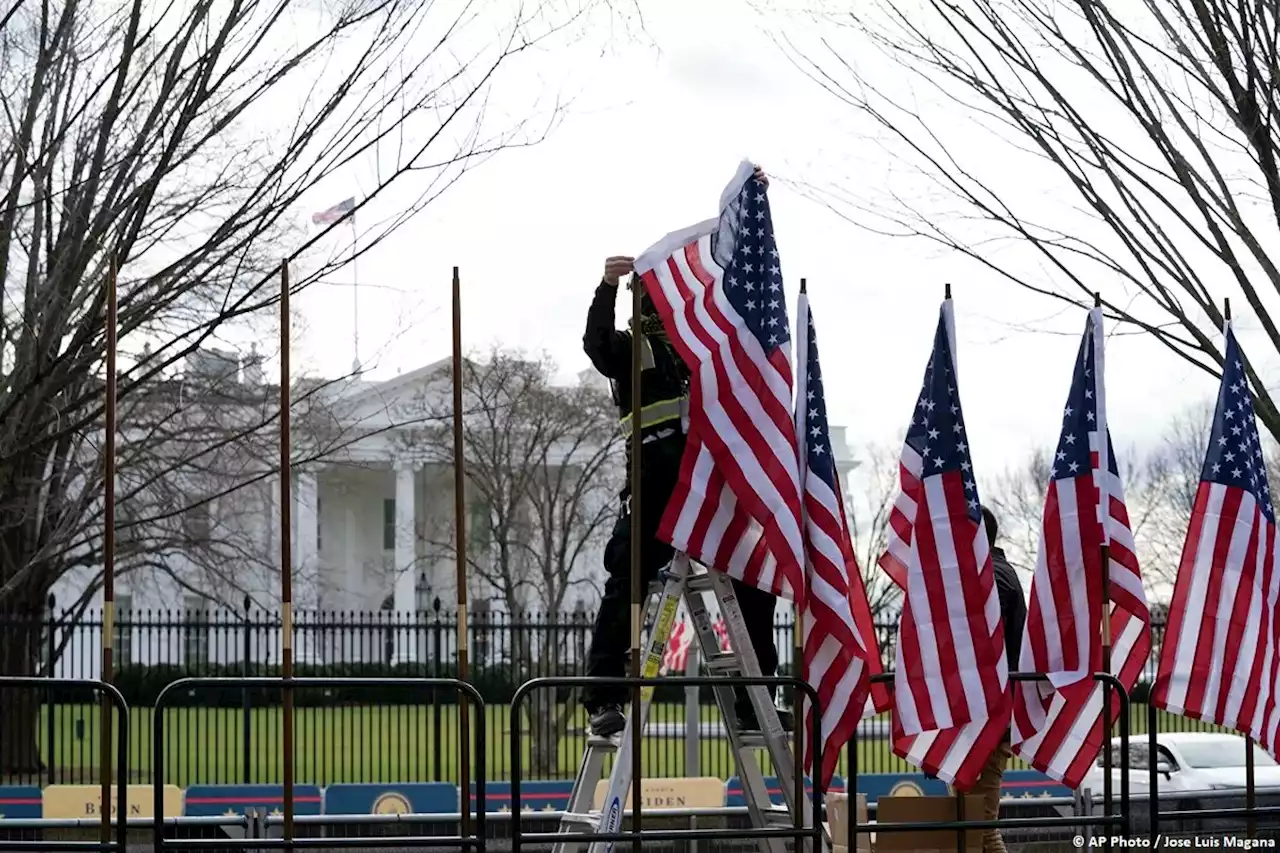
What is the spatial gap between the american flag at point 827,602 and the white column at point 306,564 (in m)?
33.3

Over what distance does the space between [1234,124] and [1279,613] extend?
3.26 metres

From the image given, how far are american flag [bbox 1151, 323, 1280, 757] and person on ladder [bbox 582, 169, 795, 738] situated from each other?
2.11 metres

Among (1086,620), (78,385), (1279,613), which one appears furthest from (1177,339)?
(78,385)

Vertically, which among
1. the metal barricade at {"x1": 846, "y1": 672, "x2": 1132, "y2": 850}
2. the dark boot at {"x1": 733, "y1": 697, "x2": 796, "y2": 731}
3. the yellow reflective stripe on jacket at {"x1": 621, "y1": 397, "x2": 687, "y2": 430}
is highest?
the yellow reflective stripe on jacket at {"x1": 621, "y1": 397, "x2": 687, "y2": 430}

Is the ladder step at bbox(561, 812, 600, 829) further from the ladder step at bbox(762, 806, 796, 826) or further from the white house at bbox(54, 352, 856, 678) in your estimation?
the white house at bbox(54, 352, 856, 678)

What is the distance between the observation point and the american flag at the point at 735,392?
259 inches

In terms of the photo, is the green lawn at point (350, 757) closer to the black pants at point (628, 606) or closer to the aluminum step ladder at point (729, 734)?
the black pants at point (628, 606)

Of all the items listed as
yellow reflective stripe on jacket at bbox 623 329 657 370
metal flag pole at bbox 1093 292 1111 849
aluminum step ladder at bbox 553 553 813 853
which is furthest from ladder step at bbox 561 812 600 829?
metal flag pole at bbox 1093 292 1111 849

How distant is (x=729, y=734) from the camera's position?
6730mm

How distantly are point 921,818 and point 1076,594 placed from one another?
1.19m

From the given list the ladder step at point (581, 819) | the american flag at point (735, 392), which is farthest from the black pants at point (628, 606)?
the ladder step at point (581, 819)

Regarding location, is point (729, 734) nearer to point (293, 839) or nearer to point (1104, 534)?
point (293, 839)

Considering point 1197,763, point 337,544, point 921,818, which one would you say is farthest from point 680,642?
point 337,544

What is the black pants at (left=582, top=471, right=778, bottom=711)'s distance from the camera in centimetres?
682
